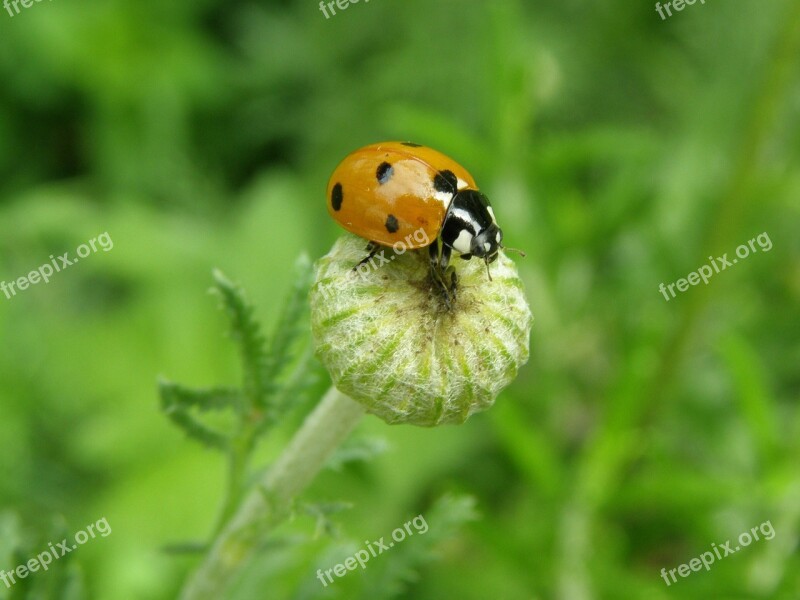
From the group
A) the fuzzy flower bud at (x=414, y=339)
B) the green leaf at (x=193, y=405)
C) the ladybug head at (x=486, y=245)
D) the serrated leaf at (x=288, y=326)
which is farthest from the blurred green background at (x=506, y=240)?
the ladybug head at (x=486, y=245)

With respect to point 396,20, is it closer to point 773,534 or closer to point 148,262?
point 148,262

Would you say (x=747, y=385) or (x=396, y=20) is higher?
(x=396, y=20)

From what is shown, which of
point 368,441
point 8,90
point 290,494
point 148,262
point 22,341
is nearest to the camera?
point 290,494

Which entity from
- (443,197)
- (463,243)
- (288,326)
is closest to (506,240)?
(443,197)

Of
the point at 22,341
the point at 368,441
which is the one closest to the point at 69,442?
the point at 22,341

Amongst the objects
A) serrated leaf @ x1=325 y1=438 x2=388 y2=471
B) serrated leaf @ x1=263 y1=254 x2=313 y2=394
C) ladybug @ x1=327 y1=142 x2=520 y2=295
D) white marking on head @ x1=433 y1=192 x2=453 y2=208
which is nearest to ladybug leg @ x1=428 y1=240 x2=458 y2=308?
ladybug @ x1=327 y1=142 x2=520 y2=295
